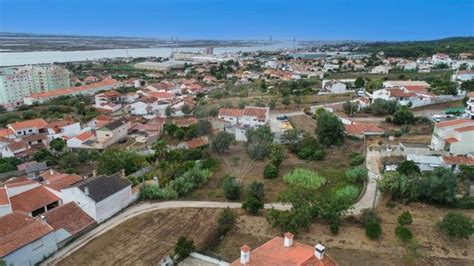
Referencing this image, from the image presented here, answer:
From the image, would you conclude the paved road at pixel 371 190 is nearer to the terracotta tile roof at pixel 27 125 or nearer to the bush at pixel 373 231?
the bush at pixel 373 231

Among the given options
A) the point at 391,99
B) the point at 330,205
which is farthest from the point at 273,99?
the point at 330,205

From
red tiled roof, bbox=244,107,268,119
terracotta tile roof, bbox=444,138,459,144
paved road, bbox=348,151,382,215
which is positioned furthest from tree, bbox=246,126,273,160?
terracotta tile roof, bbox=444,138,459,144

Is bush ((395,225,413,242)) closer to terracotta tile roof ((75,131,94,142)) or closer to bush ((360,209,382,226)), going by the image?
bush ((360,209,382,226))

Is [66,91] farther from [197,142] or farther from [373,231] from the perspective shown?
[373,231]

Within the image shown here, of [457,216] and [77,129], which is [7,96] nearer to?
[77,129]

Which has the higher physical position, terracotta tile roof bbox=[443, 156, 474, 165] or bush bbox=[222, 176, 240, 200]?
terracotta tile roof bbox=[443, 156, 474, 165]

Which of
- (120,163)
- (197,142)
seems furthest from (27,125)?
(197,142)
